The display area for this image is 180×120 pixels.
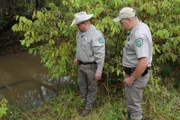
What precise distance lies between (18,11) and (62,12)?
5.05m

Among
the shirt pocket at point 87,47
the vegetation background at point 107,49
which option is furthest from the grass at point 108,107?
the shirt pocket at point 87,47

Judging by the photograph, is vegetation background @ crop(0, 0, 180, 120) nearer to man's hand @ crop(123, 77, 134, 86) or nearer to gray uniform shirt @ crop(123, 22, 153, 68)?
gray uniform shirt @ crop(123, 22, 153, 68)

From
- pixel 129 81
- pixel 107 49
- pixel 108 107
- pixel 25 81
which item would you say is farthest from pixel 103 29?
pixel 25 81

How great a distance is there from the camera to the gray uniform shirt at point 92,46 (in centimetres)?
323

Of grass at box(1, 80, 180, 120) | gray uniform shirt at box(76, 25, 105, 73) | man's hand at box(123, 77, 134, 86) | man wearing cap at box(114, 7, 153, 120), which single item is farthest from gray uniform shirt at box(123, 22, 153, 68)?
grass at box(1, 80, 180, 120)

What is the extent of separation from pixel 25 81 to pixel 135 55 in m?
4.00

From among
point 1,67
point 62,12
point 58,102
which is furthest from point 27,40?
point 1,67

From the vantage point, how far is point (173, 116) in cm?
341

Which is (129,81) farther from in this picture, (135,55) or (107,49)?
(107,49)

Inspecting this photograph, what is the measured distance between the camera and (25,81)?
5.96 m

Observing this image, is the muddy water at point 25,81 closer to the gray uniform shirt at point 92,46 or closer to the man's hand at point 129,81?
the gray uniform shirt at point 92,46

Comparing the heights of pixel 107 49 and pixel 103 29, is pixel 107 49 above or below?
below

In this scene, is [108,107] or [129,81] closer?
[129,81]

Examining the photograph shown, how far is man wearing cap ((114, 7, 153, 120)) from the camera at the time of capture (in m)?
2.52
